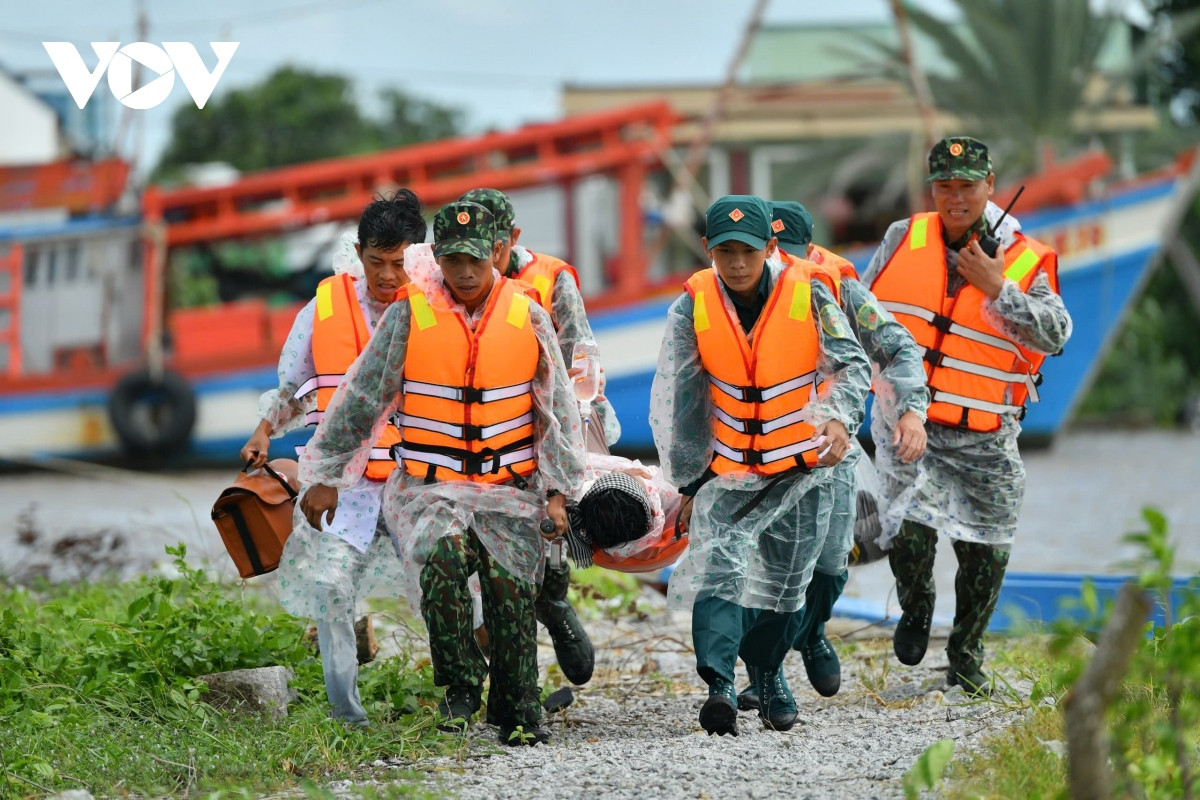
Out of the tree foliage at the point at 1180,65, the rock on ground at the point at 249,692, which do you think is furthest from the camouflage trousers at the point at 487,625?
the tree foliage at the point at 1180,65

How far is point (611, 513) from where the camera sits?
222 inches

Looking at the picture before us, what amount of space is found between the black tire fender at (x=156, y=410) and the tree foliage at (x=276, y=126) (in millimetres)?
20546

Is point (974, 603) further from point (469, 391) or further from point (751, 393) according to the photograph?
point (469, 391)

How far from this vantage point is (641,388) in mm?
19141

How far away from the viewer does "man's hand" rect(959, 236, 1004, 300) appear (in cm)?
605

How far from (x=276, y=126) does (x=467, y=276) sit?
36.9 metres

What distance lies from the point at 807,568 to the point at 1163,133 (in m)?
21.1

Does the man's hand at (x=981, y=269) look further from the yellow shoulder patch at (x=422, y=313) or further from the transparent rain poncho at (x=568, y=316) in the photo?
the yellow shoulder patch at (x=422, y=313)

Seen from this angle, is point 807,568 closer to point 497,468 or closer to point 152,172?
point 497,468

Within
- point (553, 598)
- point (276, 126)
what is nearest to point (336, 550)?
point (553, 598)

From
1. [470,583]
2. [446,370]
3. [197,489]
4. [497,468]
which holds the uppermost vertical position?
[446,370]

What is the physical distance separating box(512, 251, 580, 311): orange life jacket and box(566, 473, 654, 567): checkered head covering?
88 cm

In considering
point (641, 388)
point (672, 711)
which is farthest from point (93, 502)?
point (672, 711)

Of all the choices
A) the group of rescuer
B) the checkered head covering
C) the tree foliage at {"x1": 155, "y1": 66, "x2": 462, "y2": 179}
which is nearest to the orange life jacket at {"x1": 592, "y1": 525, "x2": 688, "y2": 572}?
the group of rescuer
